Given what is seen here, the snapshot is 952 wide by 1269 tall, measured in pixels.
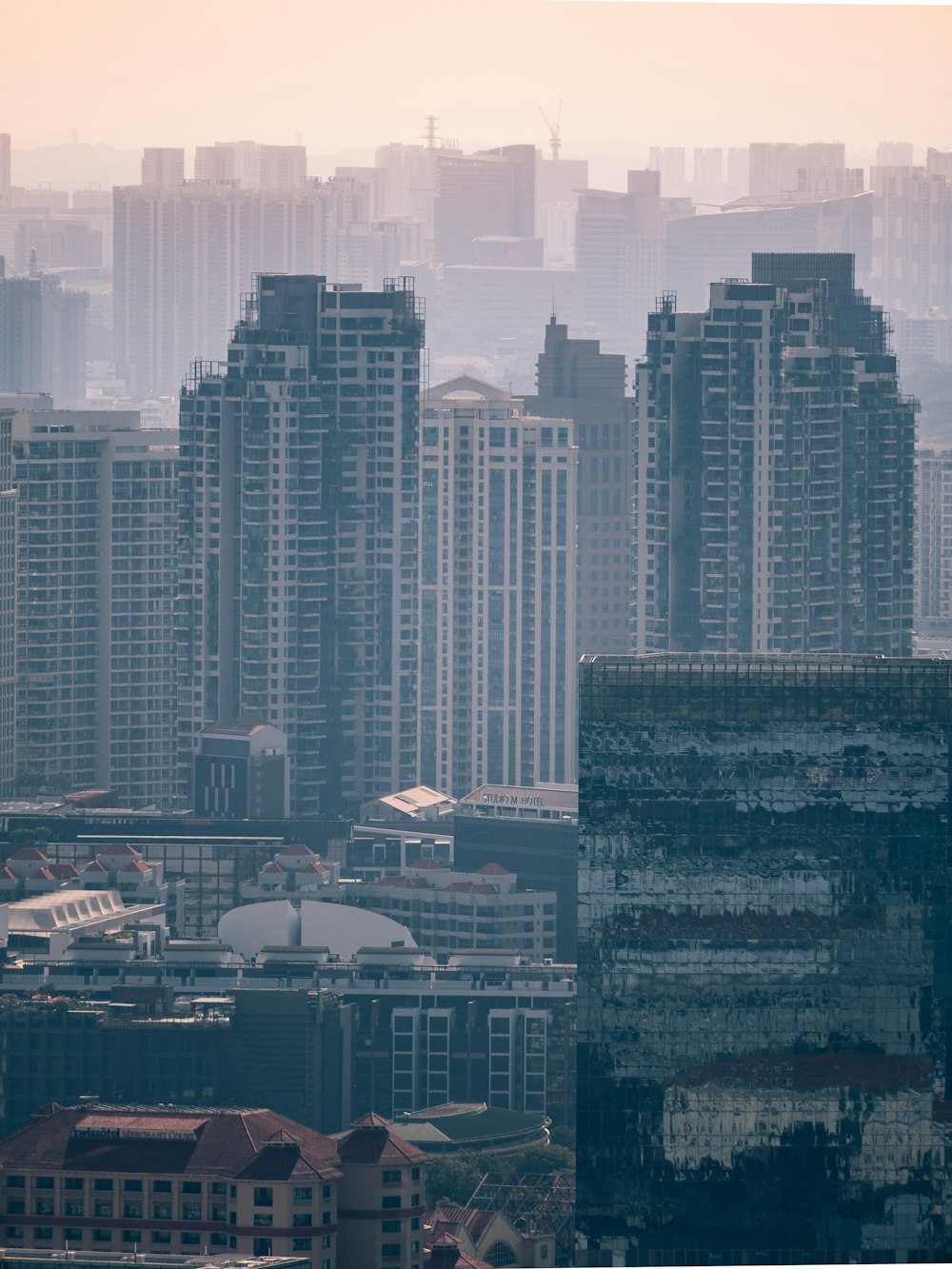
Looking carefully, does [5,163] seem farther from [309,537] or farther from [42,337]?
[309,537]

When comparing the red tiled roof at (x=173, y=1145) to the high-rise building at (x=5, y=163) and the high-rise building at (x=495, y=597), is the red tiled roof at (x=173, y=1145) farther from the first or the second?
the high-rise building at (x=5, y=163)

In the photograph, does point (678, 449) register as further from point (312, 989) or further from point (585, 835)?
point (585, 835)

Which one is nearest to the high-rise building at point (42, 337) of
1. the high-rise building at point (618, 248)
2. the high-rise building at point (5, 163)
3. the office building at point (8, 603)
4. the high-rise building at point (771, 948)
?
the high-rise building at point (5, 163)

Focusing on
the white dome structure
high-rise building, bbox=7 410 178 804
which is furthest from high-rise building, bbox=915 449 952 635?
the white dome structure

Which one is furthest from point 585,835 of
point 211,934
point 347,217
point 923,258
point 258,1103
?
point 347,217

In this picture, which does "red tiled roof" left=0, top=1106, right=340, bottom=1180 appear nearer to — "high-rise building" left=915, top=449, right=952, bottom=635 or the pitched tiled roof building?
the pitched tiled roof building
